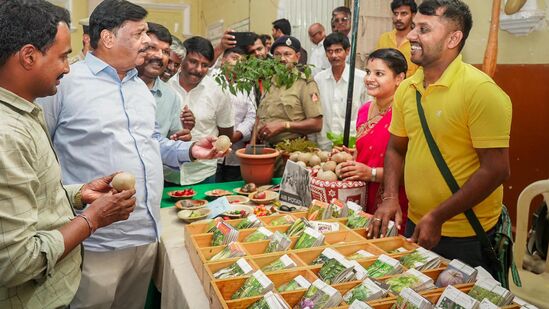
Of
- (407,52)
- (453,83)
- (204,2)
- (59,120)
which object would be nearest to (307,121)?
(407,52)

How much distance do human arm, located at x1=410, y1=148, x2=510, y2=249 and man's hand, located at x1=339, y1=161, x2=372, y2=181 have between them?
1.48 ft

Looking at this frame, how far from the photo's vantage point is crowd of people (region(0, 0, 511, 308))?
1097 millimetres

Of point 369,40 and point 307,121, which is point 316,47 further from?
point 307,121

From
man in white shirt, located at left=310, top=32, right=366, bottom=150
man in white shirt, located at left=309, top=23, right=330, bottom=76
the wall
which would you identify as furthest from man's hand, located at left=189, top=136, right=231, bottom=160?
man in white shirt, located at left=309, top=23, right=330, bottom=76

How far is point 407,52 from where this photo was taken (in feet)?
11.3

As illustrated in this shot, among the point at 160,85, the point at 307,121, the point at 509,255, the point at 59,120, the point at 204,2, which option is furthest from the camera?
the point at 204,2

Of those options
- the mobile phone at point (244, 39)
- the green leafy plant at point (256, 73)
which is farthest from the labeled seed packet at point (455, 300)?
the mobile phone at point (244, 39)

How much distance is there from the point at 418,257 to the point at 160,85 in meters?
1.76

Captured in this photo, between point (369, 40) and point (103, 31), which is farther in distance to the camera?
point (369, 40)

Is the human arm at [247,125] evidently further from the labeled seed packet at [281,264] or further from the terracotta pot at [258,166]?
the labeled seed packet at [281,264]

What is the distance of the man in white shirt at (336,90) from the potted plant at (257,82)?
1074mm

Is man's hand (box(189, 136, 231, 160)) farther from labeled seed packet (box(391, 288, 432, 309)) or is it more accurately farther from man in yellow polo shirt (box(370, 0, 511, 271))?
labeled seed packet (box(391, 288, 432, 309))

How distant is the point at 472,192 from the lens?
1561 mm

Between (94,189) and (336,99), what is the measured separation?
2526 mm
